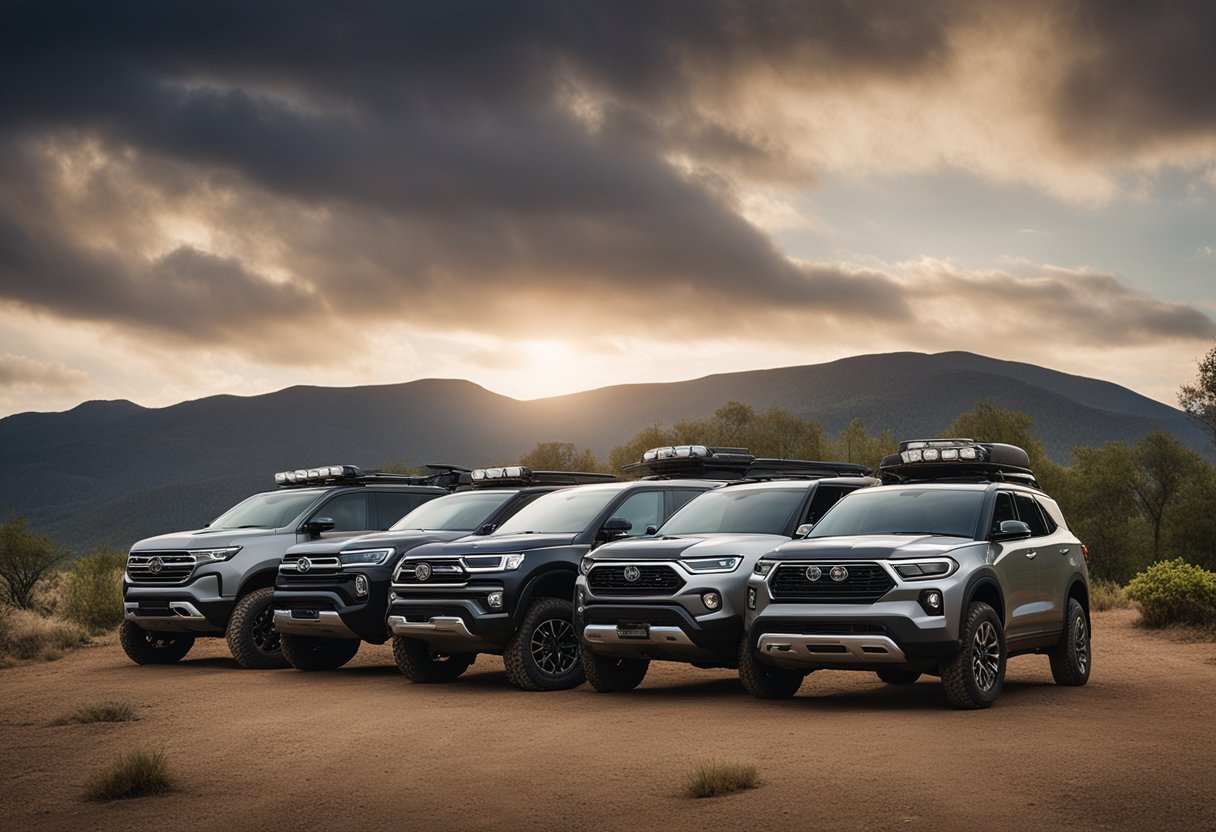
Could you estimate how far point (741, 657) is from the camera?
12531 millimetres

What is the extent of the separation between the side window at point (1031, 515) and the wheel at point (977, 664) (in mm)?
1861

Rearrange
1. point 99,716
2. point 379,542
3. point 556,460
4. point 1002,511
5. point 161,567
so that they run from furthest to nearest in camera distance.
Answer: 1. point 556,460
2. point 161,567
3. point 379,542
4. point 1002,511
5. point 99,716

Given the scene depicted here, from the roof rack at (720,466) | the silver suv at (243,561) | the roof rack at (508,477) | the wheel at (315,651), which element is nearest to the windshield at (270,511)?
the silver suv at (243,561)

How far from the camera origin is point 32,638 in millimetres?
22688

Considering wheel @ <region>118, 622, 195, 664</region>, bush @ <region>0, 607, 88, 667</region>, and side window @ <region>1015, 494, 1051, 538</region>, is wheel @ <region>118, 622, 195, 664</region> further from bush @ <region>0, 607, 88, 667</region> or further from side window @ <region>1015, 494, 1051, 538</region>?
side window @ <region>1015, 494, 1051, 538</region>

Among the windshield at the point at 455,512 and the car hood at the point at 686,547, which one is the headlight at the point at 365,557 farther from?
the car hood at the point at 686,547

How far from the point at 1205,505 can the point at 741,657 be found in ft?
206

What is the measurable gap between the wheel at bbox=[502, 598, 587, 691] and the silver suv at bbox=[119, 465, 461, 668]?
448 cm

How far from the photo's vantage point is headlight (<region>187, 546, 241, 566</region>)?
17703 mm

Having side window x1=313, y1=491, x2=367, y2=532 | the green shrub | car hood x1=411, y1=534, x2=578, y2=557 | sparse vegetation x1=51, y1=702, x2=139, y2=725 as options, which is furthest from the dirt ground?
the green shrub

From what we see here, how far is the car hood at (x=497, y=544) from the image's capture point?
14195mm

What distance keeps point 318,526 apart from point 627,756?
895cm

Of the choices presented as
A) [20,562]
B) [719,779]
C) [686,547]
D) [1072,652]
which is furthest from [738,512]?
[20,562]

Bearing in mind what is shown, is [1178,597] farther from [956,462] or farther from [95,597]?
[95,597]
